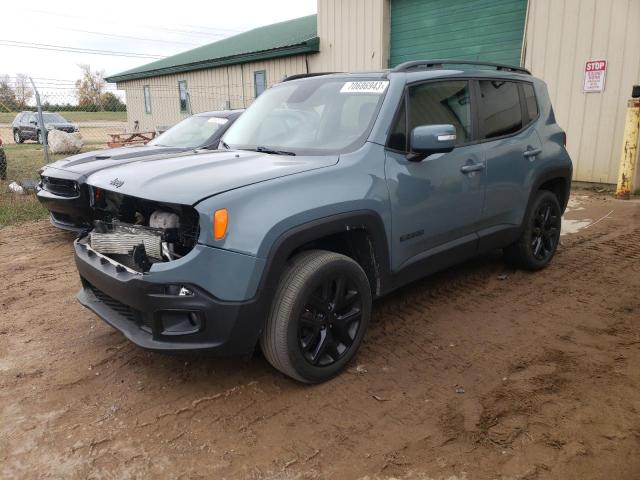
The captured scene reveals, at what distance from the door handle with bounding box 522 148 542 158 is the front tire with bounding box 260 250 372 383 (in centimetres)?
212

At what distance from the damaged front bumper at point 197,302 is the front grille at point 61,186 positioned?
3.29m

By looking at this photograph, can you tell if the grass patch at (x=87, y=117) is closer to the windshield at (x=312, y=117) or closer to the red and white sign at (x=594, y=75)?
the red and white sign at (x=594, y=75)

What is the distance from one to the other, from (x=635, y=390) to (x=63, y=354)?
11.7ft

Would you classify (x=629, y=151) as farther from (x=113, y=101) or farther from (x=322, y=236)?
(x=113, y=101)

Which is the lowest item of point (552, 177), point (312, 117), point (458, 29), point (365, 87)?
point (552, 177)

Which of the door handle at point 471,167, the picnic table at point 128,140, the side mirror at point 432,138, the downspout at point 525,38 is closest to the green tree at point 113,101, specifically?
the picnic table at point 128,140

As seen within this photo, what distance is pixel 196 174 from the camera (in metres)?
2.88

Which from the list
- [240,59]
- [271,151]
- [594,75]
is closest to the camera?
[271,151]

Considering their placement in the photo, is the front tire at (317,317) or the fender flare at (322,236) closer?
the fender flare at (322,236)

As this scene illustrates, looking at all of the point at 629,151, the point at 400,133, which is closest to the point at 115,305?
the point at 400,133

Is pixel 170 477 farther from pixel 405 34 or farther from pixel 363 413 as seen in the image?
pixel 405 34

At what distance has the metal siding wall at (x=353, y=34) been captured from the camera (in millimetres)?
11836

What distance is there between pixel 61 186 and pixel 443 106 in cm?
433

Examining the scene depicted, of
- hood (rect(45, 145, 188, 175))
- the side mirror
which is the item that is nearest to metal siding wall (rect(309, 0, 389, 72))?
hood (rect(45, 145, 188, 175))
